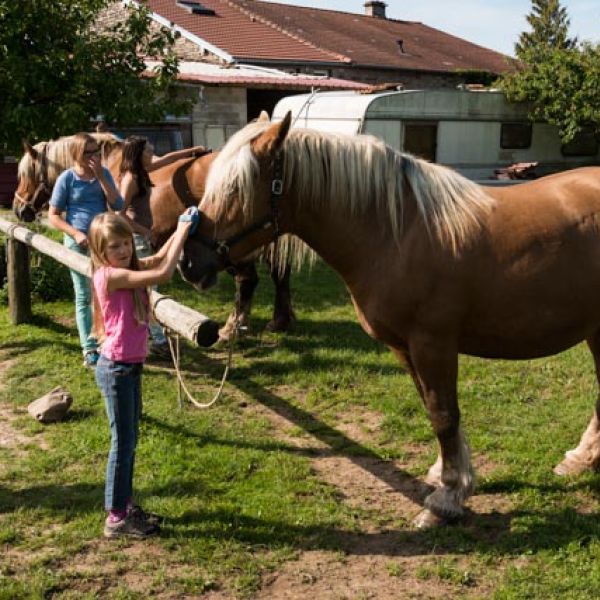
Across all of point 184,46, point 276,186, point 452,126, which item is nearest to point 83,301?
point 276,186

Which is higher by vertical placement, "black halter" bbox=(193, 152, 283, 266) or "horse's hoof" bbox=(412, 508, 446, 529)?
"black halter" bbox=(193, 152, 283, 266)

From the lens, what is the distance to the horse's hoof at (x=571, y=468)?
3750 millimetres

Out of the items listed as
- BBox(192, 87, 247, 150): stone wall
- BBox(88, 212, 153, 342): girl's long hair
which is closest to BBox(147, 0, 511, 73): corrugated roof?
BBox(192, 87, 247, 150): stone wall

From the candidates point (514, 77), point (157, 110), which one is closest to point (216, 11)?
point (514, 77)

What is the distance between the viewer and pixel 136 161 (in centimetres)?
530

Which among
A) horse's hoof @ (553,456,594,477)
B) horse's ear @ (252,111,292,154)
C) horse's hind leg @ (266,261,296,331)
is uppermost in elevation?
horse's ear @ (252,111,292,154)

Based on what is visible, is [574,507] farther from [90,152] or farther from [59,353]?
[59,353]

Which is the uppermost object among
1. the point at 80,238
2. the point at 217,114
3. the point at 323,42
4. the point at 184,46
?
the point at 323,42

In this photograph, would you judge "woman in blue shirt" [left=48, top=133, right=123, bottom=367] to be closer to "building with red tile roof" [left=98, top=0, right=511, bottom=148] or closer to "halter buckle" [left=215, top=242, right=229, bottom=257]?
"halter buckle" [left=215, top=242, right=229, bottom=257]

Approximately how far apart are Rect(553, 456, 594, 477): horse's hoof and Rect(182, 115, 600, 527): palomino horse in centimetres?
97

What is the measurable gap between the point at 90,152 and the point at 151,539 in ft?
9.46

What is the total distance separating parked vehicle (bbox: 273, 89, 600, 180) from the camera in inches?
455

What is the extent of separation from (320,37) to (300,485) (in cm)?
2428

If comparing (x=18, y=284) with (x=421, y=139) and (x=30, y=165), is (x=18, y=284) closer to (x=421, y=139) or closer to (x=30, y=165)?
(x=30, y=165)
